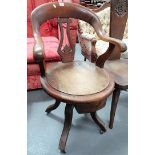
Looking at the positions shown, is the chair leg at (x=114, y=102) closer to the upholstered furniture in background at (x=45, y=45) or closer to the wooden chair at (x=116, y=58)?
the wooden chair at (x=116, y=58)

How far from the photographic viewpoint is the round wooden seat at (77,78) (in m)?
1.44

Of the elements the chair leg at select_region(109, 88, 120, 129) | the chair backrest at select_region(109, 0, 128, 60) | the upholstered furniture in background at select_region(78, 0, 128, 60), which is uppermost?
the chair backrest at select_region(109, 0, 128, 60)

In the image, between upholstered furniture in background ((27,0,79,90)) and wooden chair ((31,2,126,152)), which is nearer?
wooden chair ((31,2,126,152))

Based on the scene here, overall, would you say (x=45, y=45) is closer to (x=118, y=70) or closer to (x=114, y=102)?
(x=118, y=70)

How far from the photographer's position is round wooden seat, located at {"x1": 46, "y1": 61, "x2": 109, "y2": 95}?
4.73ft

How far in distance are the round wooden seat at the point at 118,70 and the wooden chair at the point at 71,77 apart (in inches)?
4.3

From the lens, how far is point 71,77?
158cm

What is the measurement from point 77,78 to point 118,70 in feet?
1.41

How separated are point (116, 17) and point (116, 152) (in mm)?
1070

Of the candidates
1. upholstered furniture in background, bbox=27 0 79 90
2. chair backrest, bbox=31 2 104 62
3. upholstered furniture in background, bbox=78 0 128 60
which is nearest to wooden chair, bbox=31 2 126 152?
chair backrest, bbox=31 2 104 62

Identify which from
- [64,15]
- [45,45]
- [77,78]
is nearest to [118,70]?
[77,78]

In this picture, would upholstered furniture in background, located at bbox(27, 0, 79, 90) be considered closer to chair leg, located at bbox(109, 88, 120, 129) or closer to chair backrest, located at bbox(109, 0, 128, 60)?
chair backrest, located at bbox(109, 0, 128, 60)
